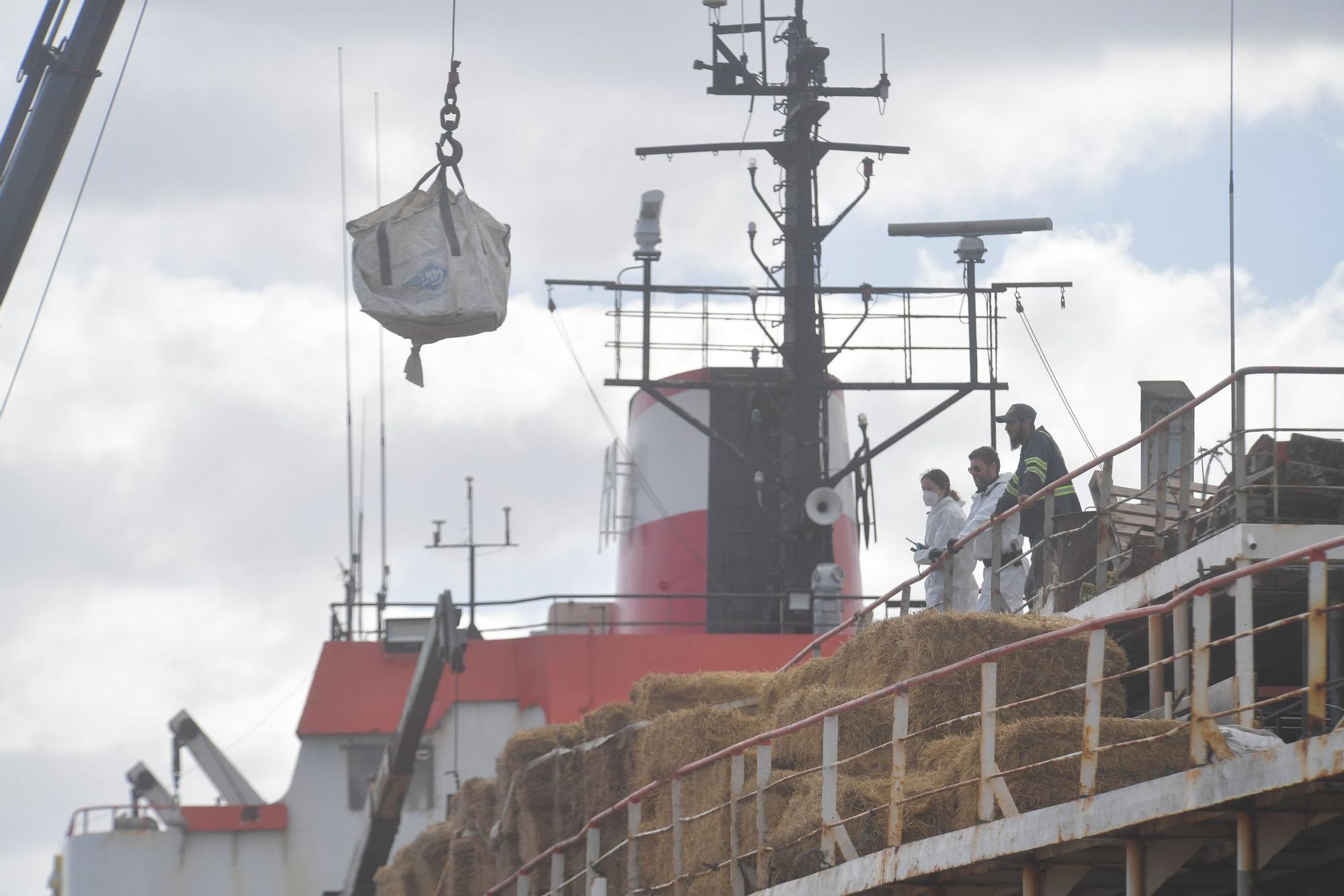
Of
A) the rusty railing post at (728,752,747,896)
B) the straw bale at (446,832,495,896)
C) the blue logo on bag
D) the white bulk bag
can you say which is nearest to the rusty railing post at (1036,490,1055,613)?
the rusty railing post at (728,752,747,896)

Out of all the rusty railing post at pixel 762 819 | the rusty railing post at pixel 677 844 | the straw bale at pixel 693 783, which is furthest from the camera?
the rusty railing post at pixel 677 844

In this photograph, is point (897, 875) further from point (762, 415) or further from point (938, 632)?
point (762, 415)

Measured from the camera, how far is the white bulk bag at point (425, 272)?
12172mm

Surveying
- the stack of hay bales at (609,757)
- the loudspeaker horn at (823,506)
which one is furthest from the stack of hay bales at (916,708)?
the loudspeaker horn at (823,506)

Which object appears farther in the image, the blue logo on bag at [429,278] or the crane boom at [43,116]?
the crane boom at [43,116]

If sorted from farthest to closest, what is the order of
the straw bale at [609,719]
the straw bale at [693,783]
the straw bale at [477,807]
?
the straw bale at [477,807]
the straw bale at [609,719]
the straw bale at [693,783]

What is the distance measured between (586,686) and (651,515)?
4650 mm

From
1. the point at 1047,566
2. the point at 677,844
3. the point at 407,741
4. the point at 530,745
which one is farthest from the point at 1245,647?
the point at 407,741

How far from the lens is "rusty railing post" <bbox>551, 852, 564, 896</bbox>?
15.8 meters

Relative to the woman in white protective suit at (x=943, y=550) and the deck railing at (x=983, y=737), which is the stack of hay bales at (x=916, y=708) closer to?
the deck railing at (x=983, y=737)

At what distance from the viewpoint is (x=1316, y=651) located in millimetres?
8125

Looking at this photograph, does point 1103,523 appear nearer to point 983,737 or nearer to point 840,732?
point 840,732

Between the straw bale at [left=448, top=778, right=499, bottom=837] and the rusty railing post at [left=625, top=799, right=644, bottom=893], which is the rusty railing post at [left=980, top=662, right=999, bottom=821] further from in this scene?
the straw bale at [left=448, top=778, right=499, bottom=837]

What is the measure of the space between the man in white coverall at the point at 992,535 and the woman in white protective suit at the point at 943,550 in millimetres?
493
